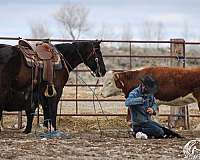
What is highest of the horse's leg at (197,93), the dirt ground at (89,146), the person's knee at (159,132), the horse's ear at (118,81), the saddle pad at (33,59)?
the saddle pad at (33,59)

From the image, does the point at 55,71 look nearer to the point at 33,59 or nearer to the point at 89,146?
the point at 33,59

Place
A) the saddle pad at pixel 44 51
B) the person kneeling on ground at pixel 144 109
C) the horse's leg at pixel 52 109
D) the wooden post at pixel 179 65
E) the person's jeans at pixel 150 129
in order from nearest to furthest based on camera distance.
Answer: the person kneeling on ground at pixel 144 109 < the person's jeans at pixel 150 129 < the saddle pad at pixel 44 51 < the horse's leg at pixel 52 109 < the wooden post at pixel 179 65

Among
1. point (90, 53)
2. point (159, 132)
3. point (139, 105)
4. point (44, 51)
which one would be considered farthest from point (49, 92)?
point (159, 132)

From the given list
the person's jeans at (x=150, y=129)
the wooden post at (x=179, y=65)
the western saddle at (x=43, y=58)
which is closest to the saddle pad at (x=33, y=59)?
the western saddle at (x=43, y=58)

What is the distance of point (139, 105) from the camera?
8.73 m

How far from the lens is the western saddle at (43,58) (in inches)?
355

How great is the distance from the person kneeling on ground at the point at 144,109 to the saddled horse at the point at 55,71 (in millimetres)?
1363

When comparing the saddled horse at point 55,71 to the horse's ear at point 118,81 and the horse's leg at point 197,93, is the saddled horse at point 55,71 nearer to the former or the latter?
the horse's ear at point 118,81

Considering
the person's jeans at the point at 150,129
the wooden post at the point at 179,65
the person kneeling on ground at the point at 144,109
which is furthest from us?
the wooden post at the point at 179,65

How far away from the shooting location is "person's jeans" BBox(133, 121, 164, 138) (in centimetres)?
877

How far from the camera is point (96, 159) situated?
6547 millimetres

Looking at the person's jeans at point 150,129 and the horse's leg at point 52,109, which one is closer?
the person's jeans at point 150,129

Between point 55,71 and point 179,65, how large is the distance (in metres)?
3.28

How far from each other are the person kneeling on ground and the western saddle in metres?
1.38
